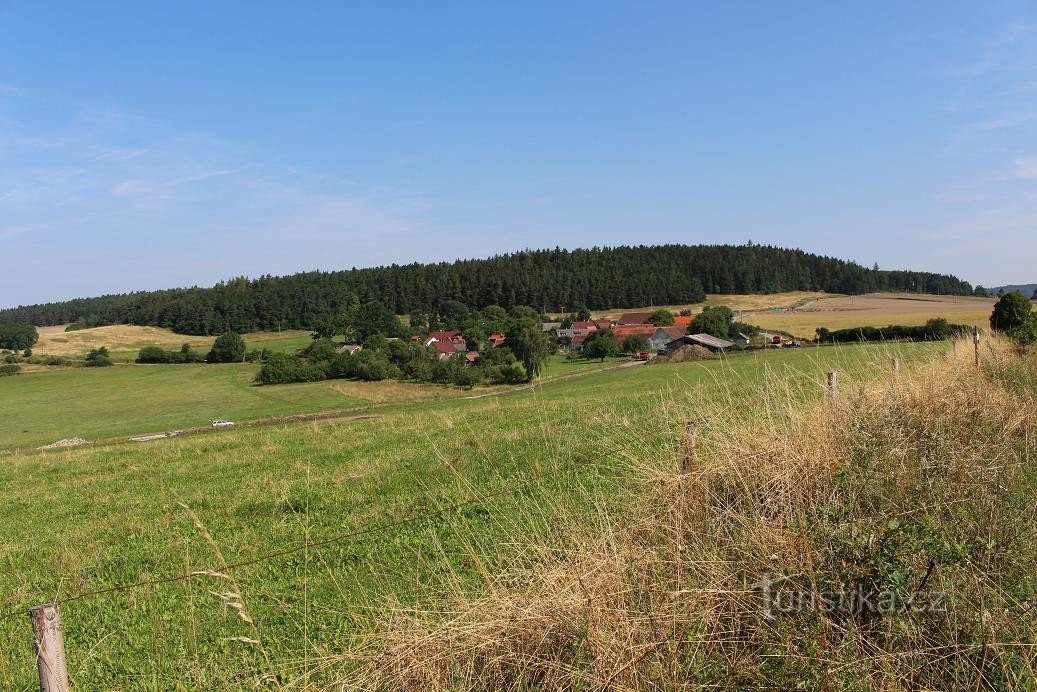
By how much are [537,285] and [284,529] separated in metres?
127

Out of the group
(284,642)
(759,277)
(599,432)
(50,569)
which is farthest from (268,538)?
(759,277)

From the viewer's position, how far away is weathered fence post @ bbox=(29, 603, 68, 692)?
2904mm

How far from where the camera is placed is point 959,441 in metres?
Answer: 5.38

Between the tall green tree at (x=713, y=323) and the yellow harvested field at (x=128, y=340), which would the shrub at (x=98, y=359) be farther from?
the tall green tree at (x=713, y=323)

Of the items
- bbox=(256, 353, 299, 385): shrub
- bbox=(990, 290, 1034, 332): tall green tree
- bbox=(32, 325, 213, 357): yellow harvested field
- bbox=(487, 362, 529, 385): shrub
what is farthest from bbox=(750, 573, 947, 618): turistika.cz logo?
bbox=(32, 325, 213, 357): yellow harvested field

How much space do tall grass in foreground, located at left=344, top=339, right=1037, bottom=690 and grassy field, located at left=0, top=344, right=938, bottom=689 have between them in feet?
1.78

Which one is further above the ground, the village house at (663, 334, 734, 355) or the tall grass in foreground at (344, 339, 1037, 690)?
the tall grass in foreground at (344, 339, 1037, 690)

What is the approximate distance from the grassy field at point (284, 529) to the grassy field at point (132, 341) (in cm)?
8405

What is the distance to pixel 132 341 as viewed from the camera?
109 m

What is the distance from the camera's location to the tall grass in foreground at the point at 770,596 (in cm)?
303

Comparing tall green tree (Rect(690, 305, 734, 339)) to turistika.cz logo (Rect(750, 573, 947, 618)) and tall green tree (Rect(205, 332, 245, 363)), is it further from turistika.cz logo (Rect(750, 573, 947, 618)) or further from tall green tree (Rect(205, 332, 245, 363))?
turistika.cz logo (Rect(750, 573, 947, 618))

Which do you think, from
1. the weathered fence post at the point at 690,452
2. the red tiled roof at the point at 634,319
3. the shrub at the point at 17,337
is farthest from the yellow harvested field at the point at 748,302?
the weathered fence post at the point at 690,452

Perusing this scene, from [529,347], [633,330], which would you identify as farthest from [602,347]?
[633,330]

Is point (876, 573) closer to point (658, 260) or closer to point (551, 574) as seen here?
point (551, 574)
